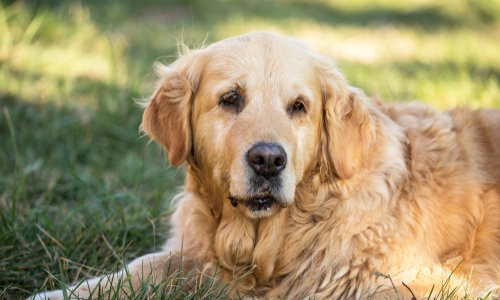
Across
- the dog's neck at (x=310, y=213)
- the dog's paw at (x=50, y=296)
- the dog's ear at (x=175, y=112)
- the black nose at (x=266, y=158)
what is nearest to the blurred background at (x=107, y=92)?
the dog's paw at (x=50, y=296)

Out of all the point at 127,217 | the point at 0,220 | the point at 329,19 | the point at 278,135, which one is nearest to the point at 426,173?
the point at 278,135

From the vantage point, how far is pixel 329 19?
11570 millimetres

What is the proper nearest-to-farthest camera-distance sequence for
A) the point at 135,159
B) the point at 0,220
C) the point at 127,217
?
1. the point at 0,220
2. the point at 127,217
3. the point at 135,159

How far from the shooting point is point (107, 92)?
19.0ft

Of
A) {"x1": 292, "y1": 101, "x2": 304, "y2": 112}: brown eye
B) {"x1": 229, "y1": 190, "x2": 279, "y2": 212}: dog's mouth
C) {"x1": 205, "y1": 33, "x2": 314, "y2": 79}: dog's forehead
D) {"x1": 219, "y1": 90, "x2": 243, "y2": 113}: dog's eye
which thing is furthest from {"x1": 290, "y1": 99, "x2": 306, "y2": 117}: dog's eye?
Answer: {"x1": 229, "y1": 190, "x2": 279, "y2": 212}: dog's mouth

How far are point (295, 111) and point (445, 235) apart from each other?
1.14 m

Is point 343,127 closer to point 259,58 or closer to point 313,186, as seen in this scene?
point 313,186

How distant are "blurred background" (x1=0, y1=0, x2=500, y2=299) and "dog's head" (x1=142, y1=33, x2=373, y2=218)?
406mm

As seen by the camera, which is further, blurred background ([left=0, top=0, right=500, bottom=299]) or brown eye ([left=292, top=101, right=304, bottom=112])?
blurred background ([left=0, top=0, right=500, bottom=299])

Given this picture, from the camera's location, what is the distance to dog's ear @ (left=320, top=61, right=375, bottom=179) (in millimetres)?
2910

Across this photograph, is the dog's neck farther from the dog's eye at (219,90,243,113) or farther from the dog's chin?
the dog's eye at (219,90,243,113)

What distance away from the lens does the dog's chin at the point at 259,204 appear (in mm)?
2695

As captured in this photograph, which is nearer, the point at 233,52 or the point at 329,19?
the point at 233,52

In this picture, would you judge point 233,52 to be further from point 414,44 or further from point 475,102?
point 414,44
